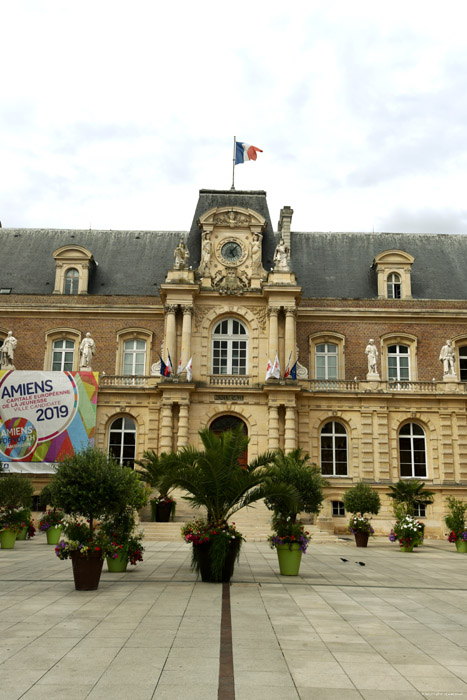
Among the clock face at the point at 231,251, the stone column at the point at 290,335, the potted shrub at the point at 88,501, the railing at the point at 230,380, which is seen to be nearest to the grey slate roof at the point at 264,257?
the clock face at the point at 231,251

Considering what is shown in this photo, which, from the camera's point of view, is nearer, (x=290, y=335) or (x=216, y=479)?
(x=216, y=479)

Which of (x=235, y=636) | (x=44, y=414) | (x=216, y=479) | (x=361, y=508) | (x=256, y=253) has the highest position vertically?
(x=256, y=253)

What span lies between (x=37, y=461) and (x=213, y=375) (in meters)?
9.79

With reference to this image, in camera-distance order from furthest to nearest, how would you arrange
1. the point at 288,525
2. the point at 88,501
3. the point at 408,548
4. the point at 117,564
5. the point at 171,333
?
the point at 171,333
the point at 408,548
the point at 288,525
the point at 117,564
the point at 88,501

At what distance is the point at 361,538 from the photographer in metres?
26.9

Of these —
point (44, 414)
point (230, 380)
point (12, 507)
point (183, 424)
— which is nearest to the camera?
point (12, 507)

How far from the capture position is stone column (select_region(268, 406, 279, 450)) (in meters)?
32.7

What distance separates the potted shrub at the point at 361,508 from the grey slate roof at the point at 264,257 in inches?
518

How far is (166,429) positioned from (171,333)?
4971mm

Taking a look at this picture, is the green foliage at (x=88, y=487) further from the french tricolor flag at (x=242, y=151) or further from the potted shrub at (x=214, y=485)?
the french tricolor flag at (x=242, y=151)

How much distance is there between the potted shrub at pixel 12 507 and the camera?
2294cm

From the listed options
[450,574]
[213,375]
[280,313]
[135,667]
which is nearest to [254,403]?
[213,375]

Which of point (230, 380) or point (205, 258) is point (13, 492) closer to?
point (230, 380)

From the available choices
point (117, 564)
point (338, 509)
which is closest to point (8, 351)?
point (338, 509)
